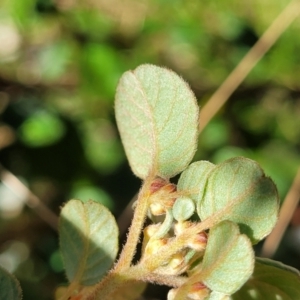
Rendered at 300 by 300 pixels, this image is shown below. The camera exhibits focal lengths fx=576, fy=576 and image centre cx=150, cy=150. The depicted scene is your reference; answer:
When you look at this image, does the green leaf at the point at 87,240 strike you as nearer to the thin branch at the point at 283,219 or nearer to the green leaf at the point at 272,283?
the green leaf at the point at 272,283

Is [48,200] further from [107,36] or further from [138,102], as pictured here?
[138,102]

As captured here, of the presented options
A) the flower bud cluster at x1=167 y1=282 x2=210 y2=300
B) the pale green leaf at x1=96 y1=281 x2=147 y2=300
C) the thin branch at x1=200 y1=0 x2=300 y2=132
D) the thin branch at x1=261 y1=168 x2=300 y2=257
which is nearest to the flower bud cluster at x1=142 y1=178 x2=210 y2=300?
the flower bud cluster at x1=167 y1=282 x2=210 y2=300

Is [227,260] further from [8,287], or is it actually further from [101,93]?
[101,93]

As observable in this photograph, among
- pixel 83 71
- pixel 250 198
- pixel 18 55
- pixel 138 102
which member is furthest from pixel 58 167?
pixel 250 198

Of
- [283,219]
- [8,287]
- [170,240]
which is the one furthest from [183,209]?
[283,219]

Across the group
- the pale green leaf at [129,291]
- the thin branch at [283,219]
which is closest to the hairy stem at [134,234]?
the pale green leaf at [129,291]

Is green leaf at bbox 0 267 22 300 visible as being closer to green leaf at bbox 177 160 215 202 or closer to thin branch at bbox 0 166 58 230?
green leaf at bbox 177 160 215 202
